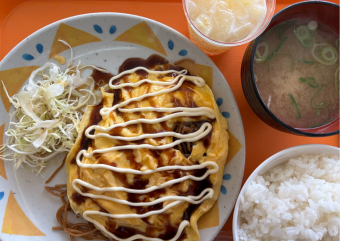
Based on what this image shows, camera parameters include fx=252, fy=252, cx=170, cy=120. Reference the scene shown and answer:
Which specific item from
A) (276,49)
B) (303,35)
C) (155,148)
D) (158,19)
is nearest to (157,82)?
(155,148)

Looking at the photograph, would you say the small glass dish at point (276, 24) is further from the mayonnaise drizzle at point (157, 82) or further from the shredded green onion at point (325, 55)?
the mayonnaise drizzle at point (157, 82)

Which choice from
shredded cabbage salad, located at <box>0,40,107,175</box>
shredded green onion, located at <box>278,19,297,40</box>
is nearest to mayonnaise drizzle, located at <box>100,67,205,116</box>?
shredded cabbage salad, located at <box>0,40,107,175</box>

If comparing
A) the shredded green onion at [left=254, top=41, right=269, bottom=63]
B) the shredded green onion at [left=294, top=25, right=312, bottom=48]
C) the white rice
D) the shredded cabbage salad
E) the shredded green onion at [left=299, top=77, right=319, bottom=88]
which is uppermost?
the shredded green onion at [left=294, top=25, right=312, bottom=48]

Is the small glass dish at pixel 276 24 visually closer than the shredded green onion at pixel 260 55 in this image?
Yes

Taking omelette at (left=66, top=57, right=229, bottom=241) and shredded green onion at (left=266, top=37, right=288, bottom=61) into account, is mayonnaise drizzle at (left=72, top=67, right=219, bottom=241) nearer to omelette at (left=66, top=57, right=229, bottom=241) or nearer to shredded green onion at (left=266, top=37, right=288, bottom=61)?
omelette at (left=66, top=57, right=229, bottom=241)

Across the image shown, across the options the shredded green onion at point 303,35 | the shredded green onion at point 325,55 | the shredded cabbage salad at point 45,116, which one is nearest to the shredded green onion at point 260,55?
the shredded green onion at point 303,35

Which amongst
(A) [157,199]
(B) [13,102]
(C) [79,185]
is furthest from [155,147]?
(B) [13,102]
